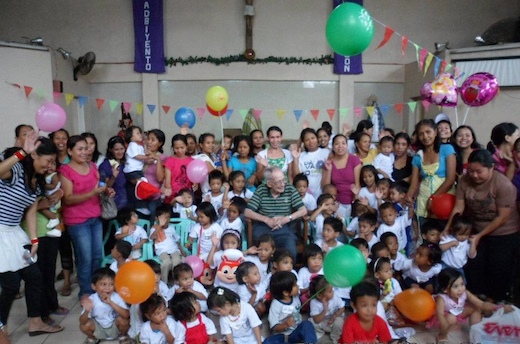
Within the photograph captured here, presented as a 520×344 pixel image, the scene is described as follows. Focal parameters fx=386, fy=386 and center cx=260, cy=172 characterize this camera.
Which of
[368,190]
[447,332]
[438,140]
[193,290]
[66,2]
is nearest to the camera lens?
[447,332]

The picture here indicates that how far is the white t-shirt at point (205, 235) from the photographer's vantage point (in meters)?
3.17

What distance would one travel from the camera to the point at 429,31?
7.85 meters

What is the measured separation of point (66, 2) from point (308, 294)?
754cm

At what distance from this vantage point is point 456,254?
283 centimetres

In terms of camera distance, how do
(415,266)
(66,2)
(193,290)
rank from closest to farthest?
(193,290) → (415,266) → (66,2)

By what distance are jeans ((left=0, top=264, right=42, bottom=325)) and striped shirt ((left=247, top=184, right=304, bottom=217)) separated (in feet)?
5.20

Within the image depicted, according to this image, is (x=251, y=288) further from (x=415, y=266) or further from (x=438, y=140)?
(x=438, y=140)

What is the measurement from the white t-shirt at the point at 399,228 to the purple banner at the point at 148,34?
5.93 meters

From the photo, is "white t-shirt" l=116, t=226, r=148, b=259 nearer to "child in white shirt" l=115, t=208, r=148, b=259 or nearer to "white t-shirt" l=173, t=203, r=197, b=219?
"child in white shirt" l=115, t=208, r=148, b=259

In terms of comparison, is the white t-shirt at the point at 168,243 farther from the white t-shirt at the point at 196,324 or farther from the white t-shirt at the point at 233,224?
the white t-shirt at the point at 196,324

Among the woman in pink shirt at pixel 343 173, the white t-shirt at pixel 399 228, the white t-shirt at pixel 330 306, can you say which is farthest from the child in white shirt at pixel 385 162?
the white t-shirt at pixel 330 306

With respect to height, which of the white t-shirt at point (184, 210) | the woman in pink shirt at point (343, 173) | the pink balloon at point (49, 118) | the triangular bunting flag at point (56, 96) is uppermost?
the triangular bunting flag at point (56, 96)

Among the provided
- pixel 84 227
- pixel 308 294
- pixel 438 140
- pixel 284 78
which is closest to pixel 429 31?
pixel 284 78

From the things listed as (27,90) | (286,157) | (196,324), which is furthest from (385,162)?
(27,90)
